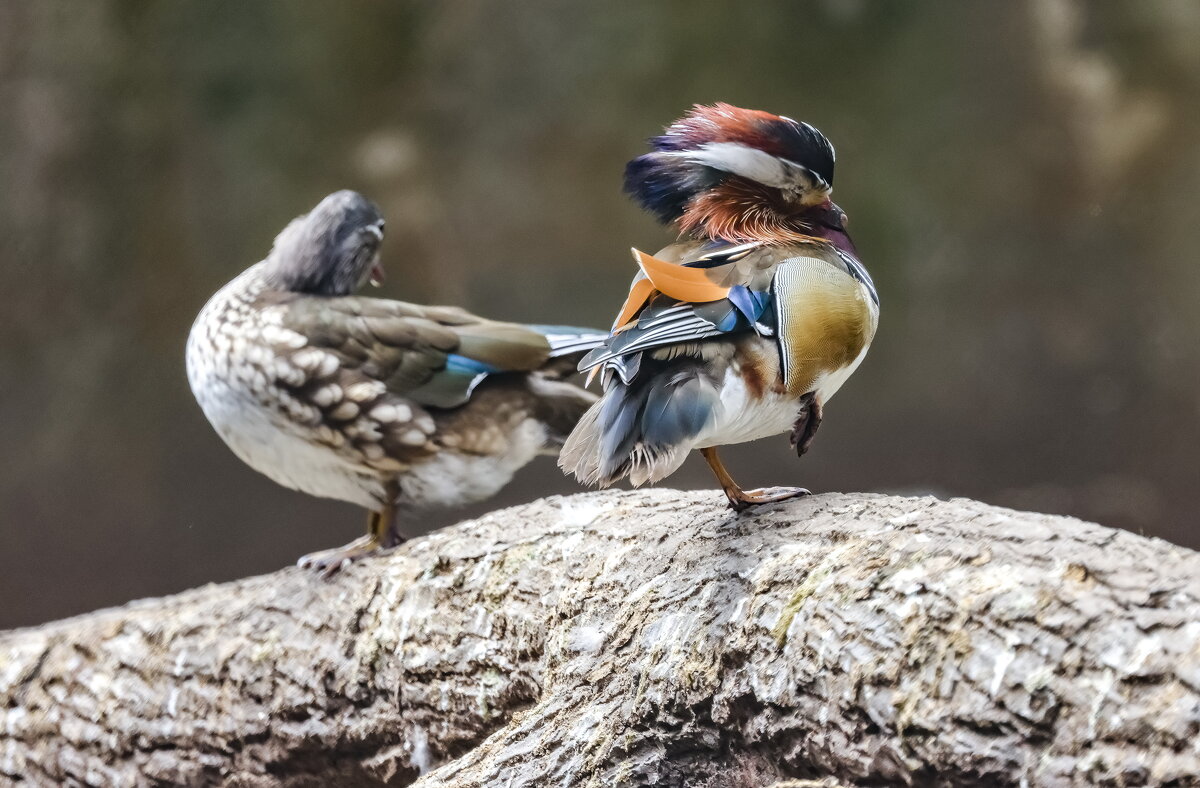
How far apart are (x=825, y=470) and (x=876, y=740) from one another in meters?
A: 2.08

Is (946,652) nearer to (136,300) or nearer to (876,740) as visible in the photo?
(876,740)

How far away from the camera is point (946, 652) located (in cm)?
101

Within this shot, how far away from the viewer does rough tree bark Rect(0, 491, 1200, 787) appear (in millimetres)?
929

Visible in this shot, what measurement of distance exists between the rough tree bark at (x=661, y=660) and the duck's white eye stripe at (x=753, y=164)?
1.30 feet

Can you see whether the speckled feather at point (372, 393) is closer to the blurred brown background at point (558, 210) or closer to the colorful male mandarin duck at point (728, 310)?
the colorful male mandarin duck at point (728, 310)

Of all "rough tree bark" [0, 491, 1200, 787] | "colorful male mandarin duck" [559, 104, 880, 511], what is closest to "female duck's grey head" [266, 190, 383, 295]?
"rough tree bark" [0, 491, 1200, 787]

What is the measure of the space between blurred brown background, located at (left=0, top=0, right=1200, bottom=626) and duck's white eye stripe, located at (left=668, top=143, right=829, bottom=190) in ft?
5.66

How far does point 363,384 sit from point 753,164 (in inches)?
35.0

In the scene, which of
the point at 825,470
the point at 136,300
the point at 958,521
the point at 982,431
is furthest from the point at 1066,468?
the point at 136,300

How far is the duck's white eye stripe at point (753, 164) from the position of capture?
1.31 metres

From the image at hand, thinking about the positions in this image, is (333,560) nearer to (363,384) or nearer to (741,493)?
(363,384)

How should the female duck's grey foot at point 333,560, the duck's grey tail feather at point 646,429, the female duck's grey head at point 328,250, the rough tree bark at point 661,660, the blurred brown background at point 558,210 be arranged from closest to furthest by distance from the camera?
the rough tree bark at point 661,660 → the duck's grey tail feather at point 646,429 → the female duck's grey foot at point 333,560 → the female duck's grey head at point 328,250 → the blurred brown background at point 558,210

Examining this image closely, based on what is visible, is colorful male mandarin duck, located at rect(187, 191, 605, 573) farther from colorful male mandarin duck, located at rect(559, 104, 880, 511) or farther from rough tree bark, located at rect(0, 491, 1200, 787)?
colorful male mandarin duck, located at rect(559, 104, 880, 511)

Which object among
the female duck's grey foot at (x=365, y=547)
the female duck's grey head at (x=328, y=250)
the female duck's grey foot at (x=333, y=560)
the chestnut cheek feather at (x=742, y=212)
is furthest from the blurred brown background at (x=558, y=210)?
the chestnut cheek feather at (x=742, y=212)
